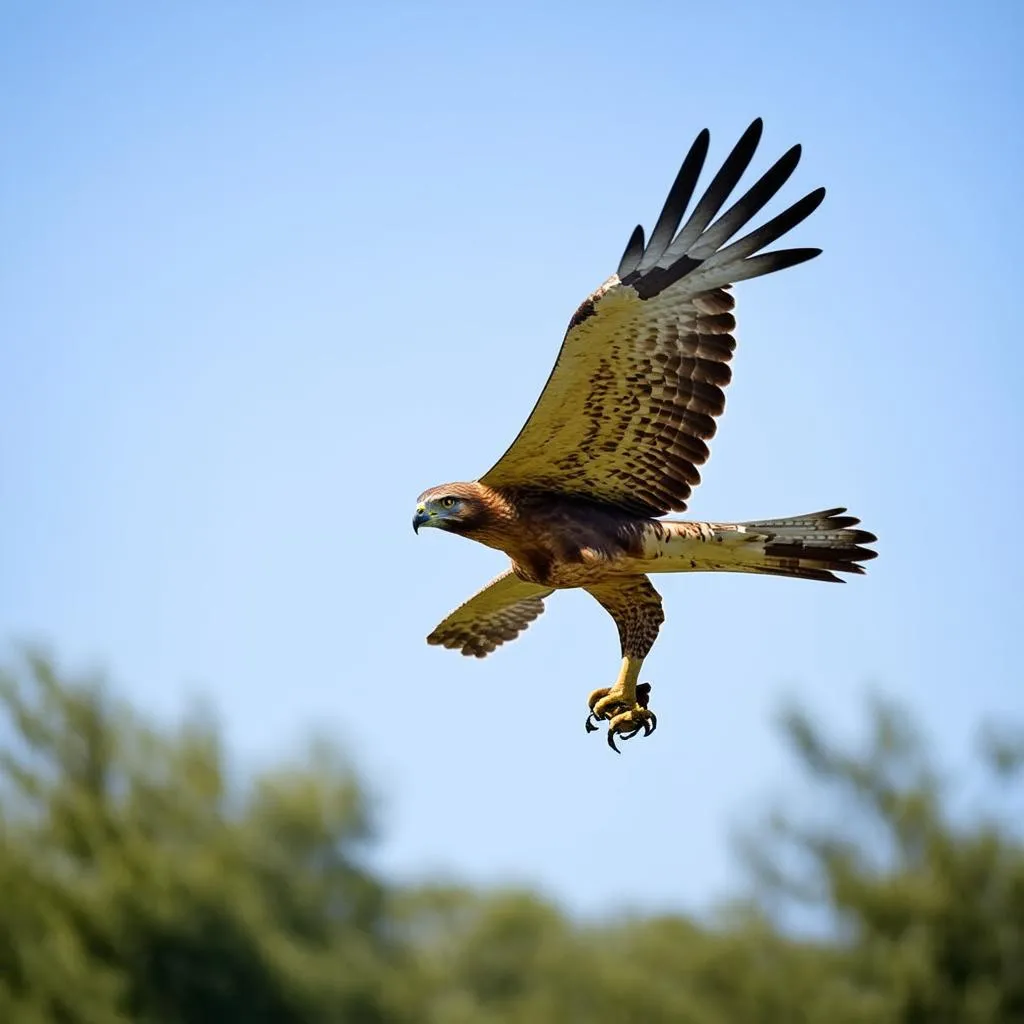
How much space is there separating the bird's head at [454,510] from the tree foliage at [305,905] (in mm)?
22461

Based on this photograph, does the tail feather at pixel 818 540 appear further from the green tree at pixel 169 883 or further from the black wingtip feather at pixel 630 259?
the green tree at pixel 169 883

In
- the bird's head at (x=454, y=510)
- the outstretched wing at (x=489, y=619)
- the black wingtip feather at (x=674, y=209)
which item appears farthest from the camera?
the outstretched wing at (x=489, y=619)

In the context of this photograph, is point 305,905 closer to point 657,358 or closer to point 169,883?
point 169,883

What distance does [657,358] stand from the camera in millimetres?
9719

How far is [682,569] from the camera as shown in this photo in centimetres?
1007

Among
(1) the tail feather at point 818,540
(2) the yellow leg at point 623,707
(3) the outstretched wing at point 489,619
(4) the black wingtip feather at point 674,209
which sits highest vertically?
(4) the black wingtip feather at point 674,209

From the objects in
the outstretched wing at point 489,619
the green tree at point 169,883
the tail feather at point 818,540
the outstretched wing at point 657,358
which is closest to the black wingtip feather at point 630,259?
the outstretched wing at point 657,358

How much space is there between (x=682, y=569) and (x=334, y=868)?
24497 millimetres

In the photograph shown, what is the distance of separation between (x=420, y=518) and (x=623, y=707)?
1682 mm

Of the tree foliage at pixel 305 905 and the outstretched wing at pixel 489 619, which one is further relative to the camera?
the tree foliage at pixel 305 905

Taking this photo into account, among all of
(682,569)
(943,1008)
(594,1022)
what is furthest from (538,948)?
(682,569)

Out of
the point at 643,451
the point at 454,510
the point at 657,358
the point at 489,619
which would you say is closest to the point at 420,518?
the point at 454,510

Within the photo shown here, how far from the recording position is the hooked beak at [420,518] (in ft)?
33.3

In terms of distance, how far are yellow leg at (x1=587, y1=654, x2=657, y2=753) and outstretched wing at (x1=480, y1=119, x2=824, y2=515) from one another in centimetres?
107
